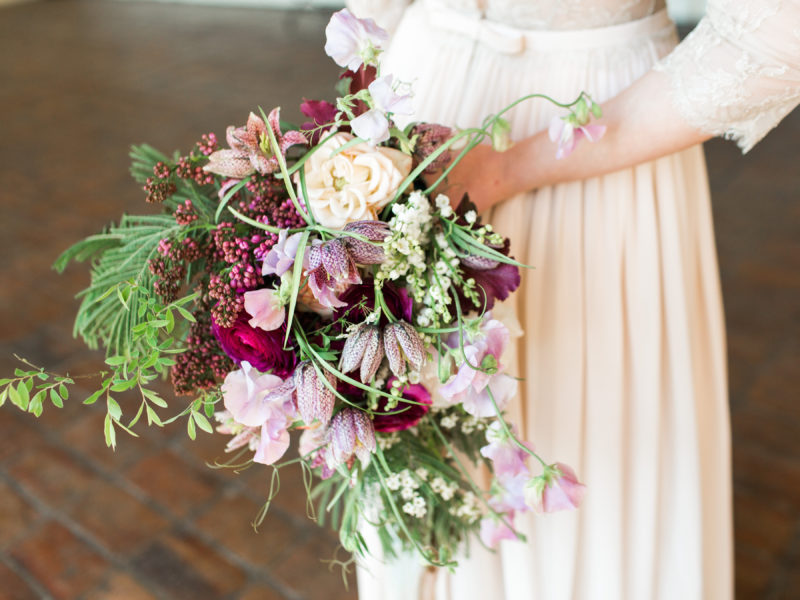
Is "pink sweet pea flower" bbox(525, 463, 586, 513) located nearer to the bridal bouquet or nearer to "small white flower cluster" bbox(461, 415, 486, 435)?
the bridal bouquet

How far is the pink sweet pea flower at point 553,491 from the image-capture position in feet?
2.71

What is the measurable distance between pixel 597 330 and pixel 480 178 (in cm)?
31

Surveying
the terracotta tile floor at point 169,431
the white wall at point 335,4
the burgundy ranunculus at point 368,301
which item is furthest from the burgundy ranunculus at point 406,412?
the white wall at point 335,4

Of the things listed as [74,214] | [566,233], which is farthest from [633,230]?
[74,214]

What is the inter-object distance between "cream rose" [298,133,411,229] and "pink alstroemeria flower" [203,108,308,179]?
0.03 m

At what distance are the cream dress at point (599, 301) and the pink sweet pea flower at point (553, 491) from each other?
0.31 meters

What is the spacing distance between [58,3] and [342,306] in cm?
970

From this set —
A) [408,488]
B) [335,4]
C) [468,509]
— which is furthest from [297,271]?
[335,4]

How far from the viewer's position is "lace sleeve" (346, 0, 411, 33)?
1247 millimetres

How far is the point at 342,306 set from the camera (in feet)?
2.58

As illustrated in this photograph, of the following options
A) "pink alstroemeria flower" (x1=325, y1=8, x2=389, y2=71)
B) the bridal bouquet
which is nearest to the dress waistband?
the bridal bouquet

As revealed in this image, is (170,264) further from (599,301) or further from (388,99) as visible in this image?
(599,301)

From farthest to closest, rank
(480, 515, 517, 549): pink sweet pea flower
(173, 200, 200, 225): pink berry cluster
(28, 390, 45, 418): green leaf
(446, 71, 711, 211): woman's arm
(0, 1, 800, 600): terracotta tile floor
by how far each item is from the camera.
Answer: (0, 1, 800, 600): terracotta tile floor < (480, 515, 517, 549): pink sweet pea flower < (446, 71, 711, 211): woman's arm < (173, 200, 200, 225): pink berry cluster < (28, 390, 45, 418): green leaf

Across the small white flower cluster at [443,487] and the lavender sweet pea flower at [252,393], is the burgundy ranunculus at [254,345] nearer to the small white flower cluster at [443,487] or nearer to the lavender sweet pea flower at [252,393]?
the lavender sweet pea flower at [252,393]
